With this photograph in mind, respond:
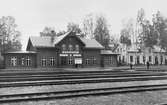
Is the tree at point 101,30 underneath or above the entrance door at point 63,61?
above

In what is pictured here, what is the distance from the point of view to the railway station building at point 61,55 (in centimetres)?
4172

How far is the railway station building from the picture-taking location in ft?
137

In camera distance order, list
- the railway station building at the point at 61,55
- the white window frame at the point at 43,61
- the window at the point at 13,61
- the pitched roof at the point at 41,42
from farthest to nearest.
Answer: the pitched roof at the point at 41,42 → the white window frame at the point at 43,61 → the railway station building at the point at 61,55 → the window at the point at 13,61

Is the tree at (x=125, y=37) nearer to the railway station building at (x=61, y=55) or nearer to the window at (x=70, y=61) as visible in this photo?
the railway station building at (x=61, y=55)

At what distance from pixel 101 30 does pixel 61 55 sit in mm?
22794

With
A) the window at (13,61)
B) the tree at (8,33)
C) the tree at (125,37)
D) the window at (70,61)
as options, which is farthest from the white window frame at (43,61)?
the tree at (125,37)

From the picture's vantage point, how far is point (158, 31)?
5841 centimetres

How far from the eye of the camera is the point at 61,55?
44469 millimetres

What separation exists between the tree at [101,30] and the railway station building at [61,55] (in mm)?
14639

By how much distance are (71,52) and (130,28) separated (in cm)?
2477

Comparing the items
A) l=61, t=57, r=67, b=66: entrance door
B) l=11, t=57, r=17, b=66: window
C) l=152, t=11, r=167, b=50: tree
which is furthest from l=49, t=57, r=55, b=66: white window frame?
l=152, t=11, r=167, b=50: tree

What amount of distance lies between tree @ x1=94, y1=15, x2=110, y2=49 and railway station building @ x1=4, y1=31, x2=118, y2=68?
14.6 meters

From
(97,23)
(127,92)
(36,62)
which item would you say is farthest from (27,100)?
(97,23)

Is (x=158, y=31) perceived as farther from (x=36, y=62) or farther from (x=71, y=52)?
(x=36, y=62)
